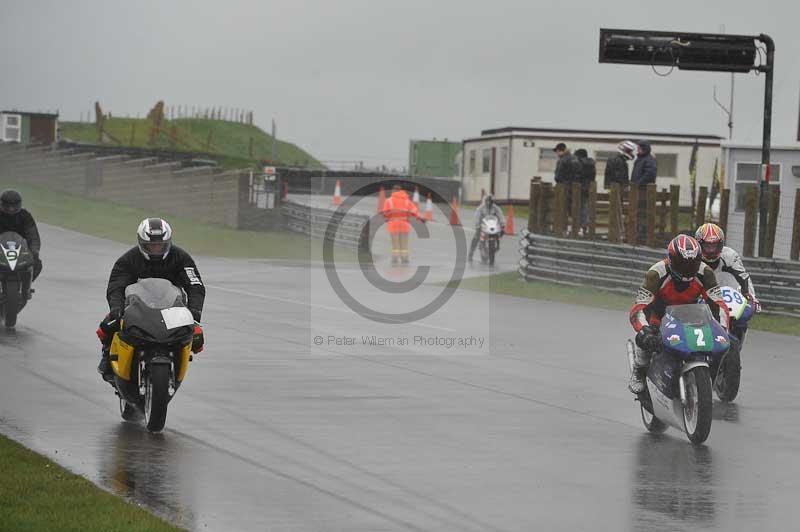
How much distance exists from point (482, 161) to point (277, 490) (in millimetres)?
53874

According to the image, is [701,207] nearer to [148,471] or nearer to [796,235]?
[796,235]

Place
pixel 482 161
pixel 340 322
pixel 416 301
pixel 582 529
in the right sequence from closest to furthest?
pixel 582 529 < pixel 340 322 < pixel 416 301 < pixel 482 161

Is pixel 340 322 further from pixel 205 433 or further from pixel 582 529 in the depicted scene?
pixel 582 529

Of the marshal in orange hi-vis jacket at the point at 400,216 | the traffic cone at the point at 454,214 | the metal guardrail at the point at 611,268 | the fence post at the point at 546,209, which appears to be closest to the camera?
the metal guardrail at the point at 611,268

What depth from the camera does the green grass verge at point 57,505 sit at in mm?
7703

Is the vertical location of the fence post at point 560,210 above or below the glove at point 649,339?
above

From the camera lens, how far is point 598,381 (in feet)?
49.7

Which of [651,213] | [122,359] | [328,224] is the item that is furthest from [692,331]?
[328,224]

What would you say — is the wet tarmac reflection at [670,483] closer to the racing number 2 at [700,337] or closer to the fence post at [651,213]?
the racing number 2 at [700,337]

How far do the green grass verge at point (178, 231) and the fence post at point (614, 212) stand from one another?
12.0 m

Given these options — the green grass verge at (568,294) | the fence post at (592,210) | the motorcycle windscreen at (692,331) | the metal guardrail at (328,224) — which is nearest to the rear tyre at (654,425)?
the motorcycle windscreen at (692,331)

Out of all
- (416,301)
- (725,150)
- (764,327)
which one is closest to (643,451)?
(764,327)

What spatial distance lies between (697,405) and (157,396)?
4.03m

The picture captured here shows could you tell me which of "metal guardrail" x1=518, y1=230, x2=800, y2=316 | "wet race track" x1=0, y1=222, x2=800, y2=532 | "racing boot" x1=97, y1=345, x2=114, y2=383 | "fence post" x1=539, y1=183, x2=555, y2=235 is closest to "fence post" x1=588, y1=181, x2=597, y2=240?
"metal guardrail" x1=518, y1=230, x2=800, y2=316
